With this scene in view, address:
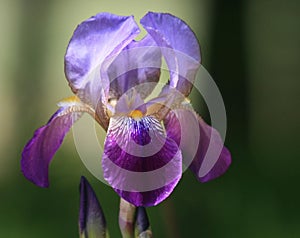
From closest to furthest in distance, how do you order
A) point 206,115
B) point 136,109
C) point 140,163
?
point 140,163
point 136,109
point 206,115

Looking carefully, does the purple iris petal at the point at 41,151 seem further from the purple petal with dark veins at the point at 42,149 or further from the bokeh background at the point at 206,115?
the bokeh background at the point at 206,115

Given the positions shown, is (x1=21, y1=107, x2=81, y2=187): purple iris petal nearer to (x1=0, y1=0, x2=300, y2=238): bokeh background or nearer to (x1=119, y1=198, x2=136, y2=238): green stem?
(x1=119, y1=198, x2=136, y2=238): green stem

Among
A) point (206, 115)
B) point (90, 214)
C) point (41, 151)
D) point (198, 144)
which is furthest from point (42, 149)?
point (206, 115)

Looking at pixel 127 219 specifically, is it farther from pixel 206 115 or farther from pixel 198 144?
pixel 206 115

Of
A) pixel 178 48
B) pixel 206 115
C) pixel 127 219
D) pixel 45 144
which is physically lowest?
pixel 206 115

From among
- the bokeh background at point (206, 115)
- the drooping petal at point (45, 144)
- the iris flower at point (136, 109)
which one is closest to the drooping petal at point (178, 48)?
the iris flower at point (136, 109)

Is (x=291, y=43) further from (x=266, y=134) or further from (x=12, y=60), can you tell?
(x=12, y=60)

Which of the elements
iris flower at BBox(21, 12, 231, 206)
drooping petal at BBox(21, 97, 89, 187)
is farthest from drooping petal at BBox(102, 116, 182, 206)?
drooping petal at BBox(21, 97, 89, 187)

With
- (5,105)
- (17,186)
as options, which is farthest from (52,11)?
(17,186)
